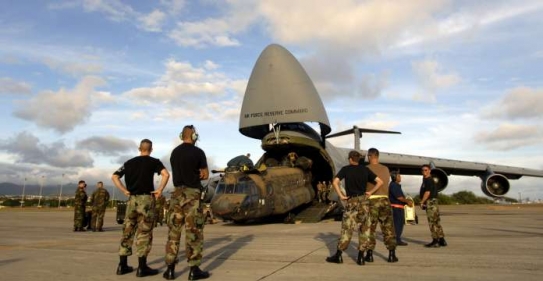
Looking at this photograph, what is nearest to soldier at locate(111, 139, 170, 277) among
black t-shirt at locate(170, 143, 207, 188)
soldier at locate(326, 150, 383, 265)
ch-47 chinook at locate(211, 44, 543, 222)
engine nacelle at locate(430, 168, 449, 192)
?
black t-shirt at locate(170, 143, 207, 188)

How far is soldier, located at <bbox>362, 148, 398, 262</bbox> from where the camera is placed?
6.79 metres

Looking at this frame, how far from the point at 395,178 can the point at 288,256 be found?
14.5ft

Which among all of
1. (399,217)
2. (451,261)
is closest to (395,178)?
(399,217)

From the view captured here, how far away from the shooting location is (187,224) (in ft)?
18.5

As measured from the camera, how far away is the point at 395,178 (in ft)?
34.0

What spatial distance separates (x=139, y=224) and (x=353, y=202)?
3618 millimetres

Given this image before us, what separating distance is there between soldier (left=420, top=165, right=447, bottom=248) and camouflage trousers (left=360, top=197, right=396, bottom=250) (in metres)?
1.96

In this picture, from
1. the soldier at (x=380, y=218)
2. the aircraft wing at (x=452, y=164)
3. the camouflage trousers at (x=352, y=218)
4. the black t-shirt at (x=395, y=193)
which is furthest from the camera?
the aircraft wing at (x=452, y=164)

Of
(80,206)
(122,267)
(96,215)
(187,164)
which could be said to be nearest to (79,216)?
(80,206)

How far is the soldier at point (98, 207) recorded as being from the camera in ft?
51.1

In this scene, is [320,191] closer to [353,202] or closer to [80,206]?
[80,206]

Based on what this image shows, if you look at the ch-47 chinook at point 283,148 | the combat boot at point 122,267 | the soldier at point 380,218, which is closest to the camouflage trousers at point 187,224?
the combat boot at point 122,267

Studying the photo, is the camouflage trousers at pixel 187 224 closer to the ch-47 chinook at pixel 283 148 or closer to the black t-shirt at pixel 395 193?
the black t-shirt at pixel 395 193

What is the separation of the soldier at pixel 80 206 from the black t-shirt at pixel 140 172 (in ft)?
35.9
